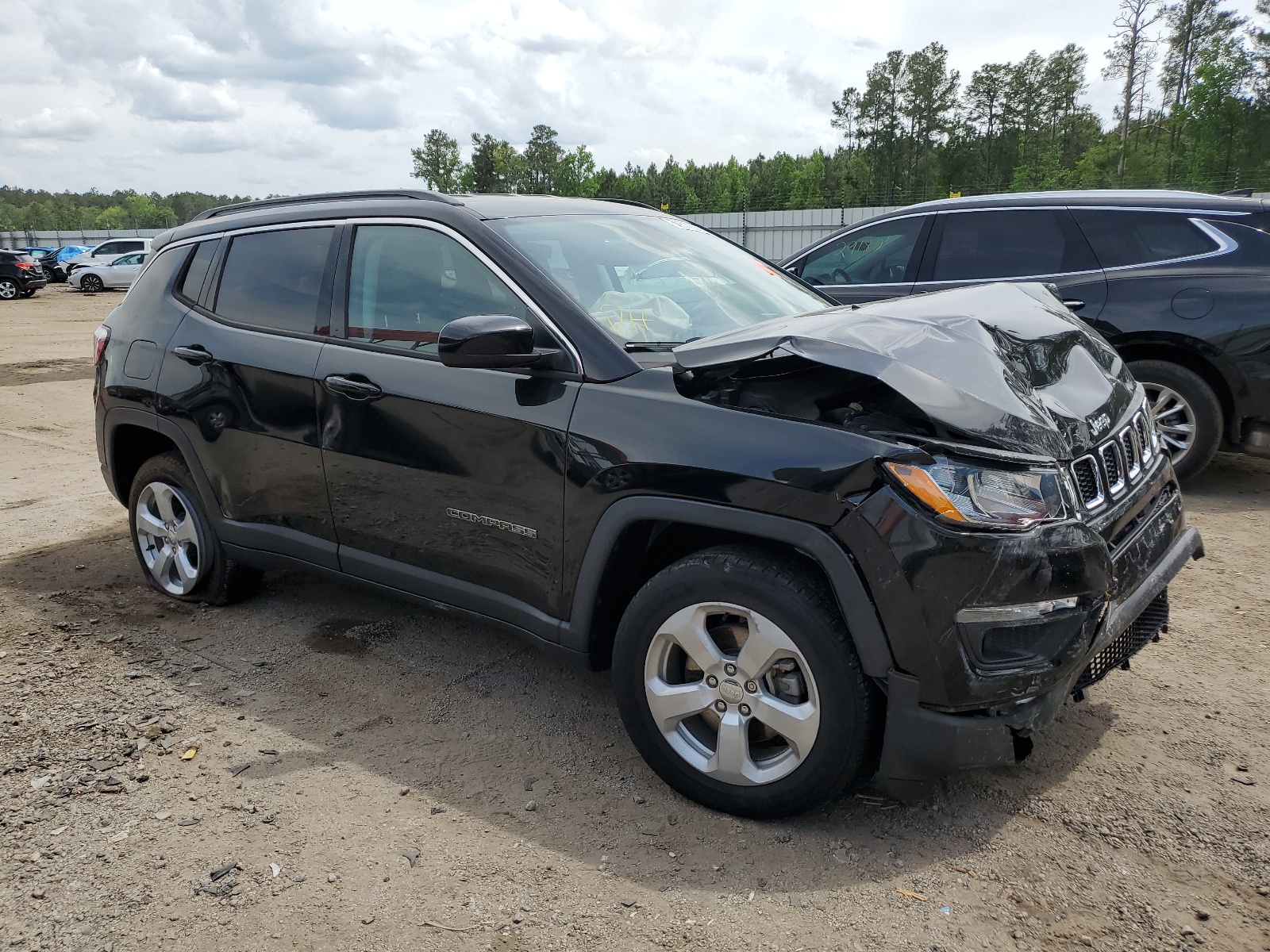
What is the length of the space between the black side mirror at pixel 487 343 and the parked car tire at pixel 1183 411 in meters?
4.55

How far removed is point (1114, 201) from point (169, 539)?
19.7ft

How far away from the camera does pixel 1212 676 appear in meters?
3.67

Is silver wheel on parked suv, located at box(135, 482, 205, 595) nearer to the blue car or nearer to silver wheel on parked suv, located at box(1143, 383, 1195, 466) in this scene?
silver wheel on parked suv, located at box(1143, 383, 1195, 466)

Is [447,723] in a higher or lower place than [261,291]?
lower

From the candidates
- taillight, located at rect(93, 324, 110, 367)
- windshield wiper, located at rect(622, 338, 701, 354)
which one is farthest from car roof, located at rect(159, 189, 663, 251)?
windshield wiper, located at rect(622, 338, 701, 354)

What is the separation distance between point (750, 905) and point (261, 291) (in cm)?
310

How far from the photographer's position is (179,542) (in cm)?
458

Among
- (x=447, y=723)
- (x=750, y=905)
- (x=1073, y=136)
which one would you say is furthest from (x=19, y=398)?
(x=1073, y=136)

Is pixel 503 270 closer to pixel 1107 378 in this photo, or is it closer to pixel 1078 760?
pixel 1107 378

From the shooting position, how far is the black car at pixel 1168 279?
576 cm

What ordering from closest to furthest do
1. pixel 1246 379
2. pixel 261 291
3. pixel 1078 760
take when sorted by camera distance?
pixel 1078 760 < pixel 261 291 < pixel 1246 379

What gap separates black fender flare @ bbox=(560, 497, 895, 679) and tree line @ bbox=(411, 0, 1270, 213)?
26.2m

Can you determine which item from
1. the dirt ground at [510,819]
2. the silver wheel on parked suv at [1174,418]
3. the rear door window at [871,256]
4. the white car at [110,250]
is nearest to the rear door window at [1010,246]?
the rear door window at [871,256]

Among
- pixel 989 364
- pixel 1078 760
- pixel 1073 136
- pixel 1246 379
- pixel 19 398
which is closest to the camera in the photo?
pixel 989 364
